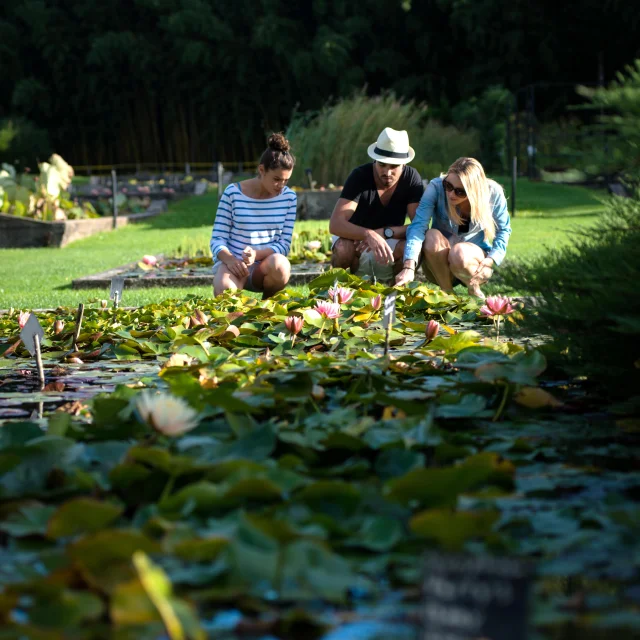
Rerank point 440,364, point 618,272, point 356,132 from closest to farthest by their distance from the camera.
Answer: point 618,272 → point 440,364 → point 356,132

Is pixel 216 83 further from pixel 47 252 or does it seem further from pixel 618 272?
pixel 618 272

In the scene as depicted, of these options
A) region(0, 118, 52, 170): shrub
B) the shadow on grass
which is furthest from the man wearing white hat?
region(0, 118, 52, 170): shrub

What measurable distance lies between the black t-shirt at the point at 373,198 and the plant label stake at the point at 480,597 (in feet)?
12.4

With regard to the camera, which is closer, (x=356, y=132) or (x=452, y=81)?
(x=356, y=132)

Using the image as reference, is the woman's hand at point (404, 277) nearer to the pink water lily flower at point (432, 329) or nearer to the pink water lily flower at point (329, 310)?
the pink water lily flower at point (329, 310)

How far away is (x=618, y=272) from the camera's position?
6.24ft


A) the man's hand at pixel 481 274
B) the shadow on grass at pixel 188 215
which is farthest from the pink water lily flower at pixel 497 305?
the shadow on grass at pixel 188 215

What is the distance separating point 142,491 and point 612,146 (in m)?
1.06

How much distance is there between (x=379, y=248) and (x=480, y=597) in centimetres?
338

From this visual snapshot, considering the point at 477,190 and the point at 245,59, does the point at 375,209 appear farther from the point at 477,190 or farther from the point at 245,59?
the point at 245,59

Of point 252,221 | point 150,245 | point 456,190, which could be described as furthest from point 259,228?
point 150,245

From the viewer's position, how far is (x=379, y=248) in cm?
423

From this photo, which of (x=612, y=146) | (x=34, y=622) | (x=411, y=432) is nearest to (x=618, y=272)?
(x=612, y=146)

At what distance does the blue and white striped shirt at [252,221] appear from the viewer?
4.36m
